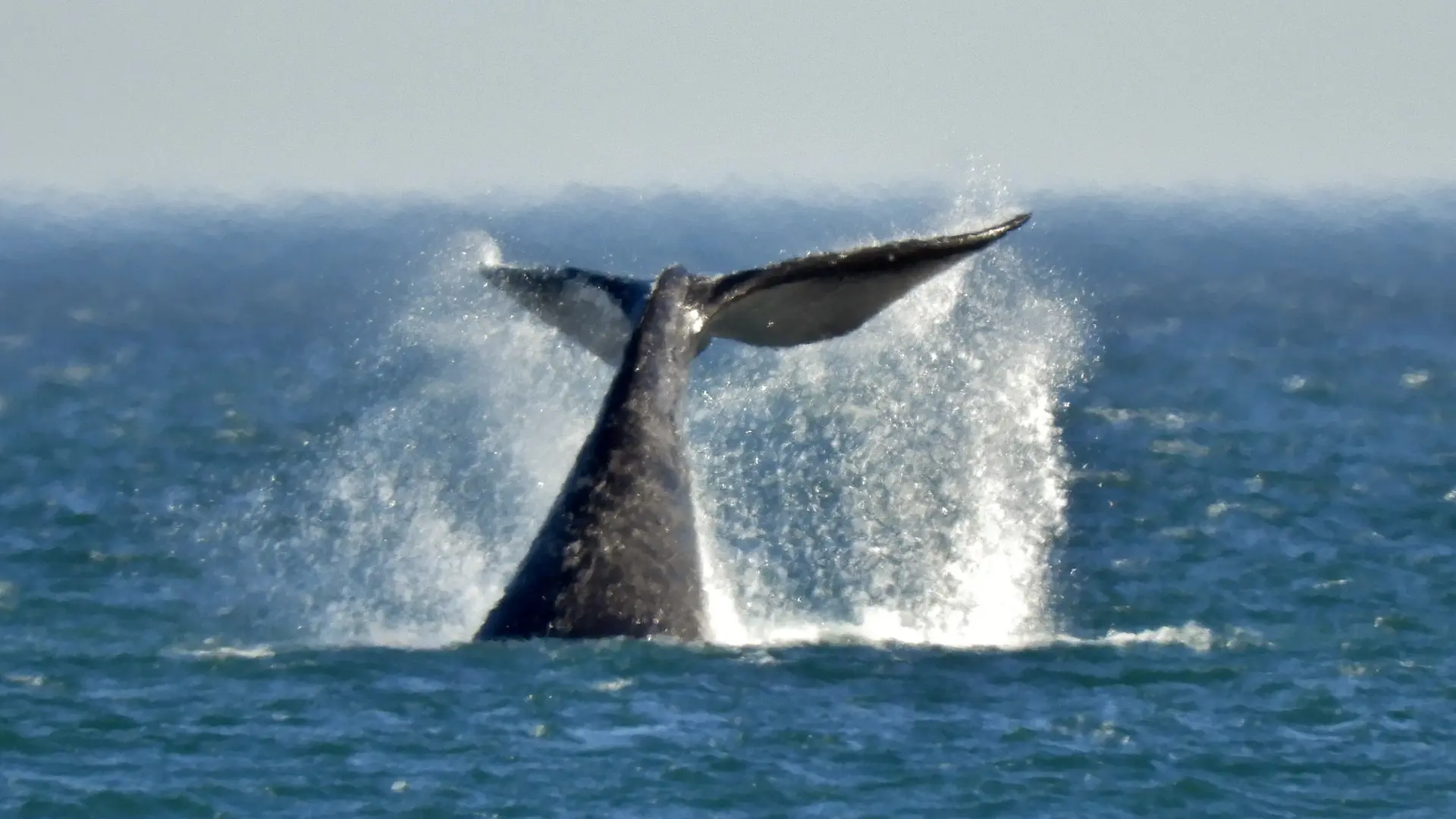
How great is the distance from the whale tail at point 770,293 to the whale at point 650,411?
14mm

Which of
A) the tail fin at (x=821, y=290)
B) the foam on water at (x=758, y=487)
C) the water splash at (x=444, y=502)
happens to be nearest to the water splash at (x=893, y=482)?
the foam on water at (x=758, y=487)

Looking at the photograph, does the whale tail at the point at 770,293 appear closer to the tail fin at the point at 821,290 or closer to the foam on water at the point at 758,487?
the tail fin at the point at 821,290

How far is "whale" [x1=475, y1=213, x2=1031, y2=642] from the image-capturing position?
19.4m

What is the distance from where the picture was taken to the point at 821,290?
2031 cm

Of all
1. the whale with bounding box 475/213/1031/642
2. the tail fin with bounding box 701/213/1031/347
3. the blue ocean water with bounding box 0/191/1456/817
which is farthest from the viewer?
the tail fin with bounding box 701/213/1031/347

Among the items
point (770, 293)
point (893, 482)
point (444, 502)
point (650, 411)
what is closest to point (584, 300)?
point (650, 411)

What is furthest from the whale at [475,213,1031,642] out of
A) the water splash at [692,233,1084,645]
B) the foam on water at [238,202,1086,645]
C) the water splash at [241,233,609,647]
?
the water splash at [692,233,1084,645]

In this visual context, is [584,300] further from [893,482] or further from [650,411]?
[893,482]

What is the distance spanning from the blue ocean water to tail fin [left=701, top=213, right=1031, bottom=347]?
2092mm

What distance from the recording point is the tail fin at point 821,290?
1967cm

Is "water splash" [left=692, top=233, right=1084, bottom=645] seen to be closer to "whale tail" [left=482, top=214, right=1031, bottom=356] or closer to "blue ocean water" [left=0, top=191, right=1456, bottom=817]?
"blue ocean water" [left=0, top=191, right=1456, bottom=817]

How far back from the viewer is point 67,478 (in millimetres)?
34500

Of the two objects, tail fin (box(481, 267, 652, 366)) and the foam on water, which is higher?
tail fin (box(481, 267, 652, 366))

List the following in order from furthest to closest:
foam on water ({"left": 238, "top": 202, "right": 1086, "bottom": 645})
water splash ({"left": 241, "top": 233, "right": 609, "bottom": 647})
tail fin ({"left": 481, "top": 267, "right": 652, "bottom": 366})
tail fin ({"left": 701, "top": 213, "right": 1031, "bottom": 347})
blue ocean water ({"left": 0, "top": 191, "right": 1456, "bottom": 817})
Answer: water splash ({"left": 241, "top": 233, "right": 609, "bottom": 647})
foam on water ({"left": 238, "top": 202, "right": 1086, "bottom": 645})
tail fin ({"left": 481, "top": 267, "right": 652, "bottom": 366})
tail fin ({"left": 701, "top": 213, "right": 1031, "bottom": 347})
blue ocean water ({"left": 0, "top": 191, "right": 1456, "bottom": 817})
